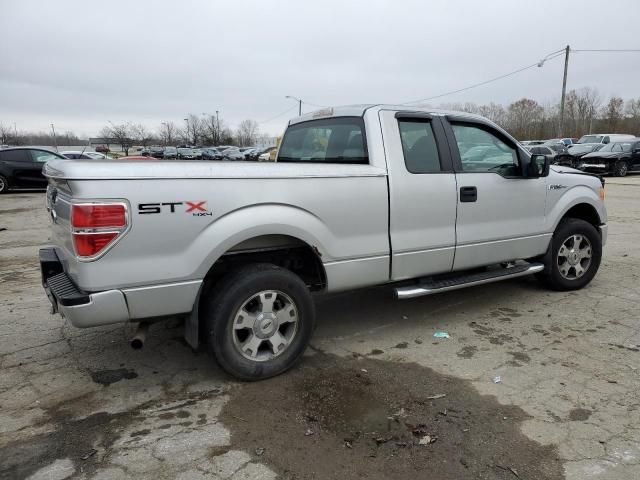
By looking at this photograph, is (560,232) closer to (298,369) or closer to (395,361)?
(395,361)

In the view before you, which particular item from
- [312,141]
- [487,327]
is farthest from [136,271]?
[487,327]

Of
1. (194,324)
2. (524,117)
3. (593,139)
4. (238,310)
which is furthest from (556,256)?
(524,117)

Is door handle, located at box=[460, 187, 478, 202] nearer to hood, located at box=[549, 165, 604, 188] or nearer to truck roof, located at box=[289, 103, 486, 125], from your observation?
truck roof, located at box=[289, 103, 486, 125]

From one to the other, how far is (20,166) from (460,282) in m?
16.5

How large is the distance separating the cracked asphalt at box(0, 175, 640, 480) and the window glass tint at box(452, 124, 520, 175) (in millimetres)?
1432

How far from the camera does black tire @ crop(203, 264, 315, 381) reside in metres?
3.20

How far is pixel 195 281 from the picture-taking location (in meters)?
3.09

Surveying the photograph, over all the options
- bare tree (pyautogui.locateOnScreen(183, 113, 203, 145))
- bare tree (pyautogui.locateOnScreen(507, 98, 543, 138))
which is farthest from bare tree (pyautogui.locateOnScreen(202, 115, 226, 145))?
bare tree (pyautogui.locateOnScreen(507, 98, 543, 138))

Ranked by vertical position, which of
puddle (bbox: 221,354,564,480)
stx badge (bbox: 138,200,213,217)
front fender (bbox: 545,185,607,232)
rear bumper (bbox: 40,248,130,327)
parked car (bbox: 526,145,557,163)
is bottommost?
puddle (bbox: 221,354,564,480)

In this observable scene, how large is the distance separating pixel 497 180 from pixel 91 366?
378cm

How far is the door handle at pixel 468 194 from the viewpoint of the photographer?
13.8 ft

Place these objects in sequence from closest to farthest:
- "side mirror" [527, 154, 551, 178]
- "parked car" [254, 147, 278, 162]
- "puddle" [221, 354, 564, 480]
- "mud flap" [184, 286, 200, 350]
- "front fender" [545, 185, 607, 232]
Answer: "puddle" [221, 354, 564, 480] < "mud flap" [184, 286, 200, 350] < "side mirror" [527, 154, 551, 178] < "front fender" [545, 185, 607, 232] < "parked car" [254, 147, 278, 162]

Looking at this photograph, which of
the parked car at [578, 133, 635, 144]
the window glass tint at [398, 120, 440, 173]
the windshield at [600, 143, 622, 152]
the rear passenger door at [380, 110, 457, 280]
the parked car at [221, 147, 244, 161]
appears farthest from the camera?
the parked car at [221, 147, 244, 161]

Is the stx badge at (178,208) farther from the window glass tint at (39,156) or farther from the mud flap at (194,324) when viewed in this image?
the window glass tint at (39,156)
